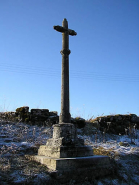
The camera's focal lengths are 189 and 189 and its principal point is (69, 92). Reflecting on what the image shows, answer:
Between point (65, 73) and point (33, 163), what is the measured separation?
2.69 metres

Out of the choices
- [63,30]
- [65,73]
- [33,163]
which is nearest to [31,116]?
[65,73]

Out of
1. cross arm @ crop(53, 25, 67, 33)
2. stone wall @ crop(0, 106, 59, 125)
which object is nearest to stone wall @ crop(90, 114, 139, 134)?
stone wall @ crop(0, 106, 59, 125)

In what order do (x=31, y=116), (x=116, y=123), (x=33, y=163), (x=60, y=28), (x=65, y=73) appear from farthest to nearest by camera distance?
(x=116, y=123) < (x=31, y=116) < (x=60, y=28) < (x=65, y=73) < (x=33, y=163)

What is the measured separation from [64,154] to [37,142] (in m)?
2.24

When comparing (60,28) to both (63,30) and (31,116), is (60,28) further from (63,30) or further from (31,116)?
(31,116)

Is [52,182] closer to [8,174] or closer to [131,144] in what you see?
[8,174]

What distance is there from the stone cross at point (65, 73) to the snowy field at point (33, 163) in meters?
1.55

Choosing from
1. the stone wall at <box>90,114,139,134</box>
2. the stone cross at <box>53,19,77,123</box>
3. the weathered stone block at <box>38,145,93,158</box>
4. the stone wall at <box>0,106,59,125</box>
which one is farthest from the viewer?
the stone wall at <box>90,114,139,134</box>

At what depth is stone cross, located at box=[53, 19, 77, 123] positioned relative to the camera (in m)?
5.54

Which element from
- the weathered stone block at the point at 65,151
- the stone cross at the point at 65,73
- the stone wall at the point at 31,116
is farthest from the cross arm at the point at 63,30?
the stone wall at the point at 31,116

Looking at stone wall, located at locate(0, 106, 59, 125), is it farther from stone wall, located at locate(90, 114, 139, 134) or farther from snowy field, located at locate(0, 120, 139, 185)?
stone wall, located at locate(90, 114, 139, 134)

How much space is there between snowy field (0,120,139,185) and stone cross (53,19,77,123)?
1.55 meters

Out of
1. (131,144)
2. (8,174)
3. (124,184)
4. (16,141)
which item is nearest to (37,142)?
(16,141)

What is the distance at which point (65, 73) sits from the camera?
18.9 ft
